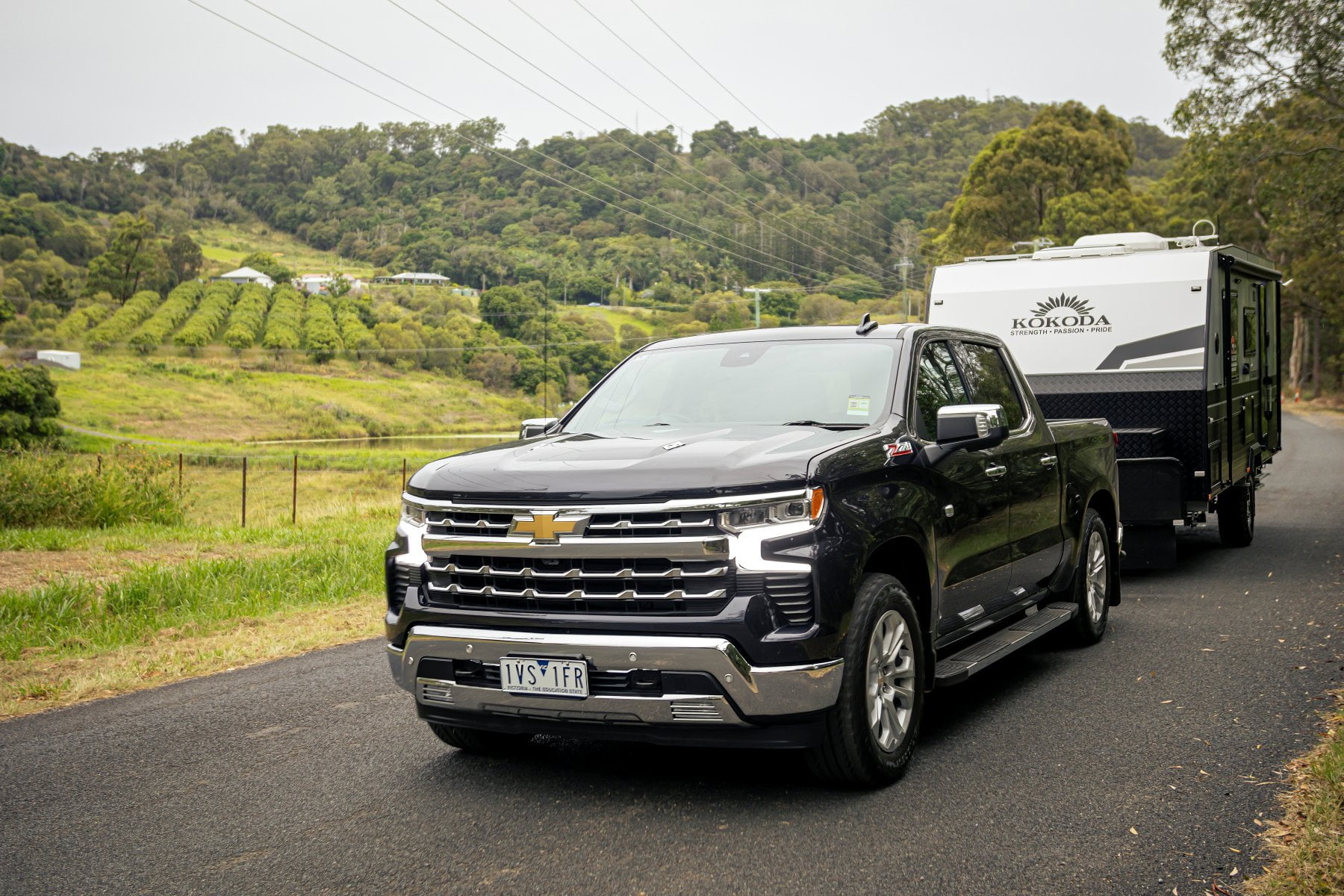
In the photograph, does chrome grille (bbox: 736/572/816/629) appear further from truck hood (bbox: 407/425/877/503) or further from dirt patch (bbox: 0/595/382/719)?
dirt patch (bbox: 0/595/382/719)

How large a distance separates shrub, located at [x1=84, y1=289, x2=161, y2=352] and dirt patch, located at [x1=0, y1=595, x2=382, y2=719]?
315 feet

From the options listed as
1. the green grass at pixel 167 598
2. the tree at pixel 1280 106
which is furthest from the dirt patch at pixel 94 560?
the tree at pixel 1280 106

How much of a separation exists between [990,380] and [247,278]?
117810mm

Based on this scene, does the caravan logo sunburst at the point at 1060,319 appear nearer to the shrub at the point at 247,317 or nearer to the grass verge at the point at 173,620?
the grass verge at the point at 173,620

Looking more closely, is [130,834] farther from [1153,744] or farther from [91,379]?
[91,379]

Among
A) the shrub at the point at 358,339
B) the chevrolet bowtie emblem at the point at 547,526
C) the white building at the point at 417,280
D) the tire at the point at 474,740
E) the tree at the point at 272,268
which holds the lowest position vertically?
the tire at the point at 474,740

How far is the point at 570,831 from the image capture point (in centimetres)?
459

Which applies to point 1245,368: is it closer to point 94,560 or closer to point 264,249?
point 94,560

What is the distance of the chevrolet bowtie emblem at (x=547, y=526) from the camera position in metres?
4.65

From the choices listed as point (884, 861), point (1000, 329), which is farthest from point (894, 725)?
point (1000, 329)

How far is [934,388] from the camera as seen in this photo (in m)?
6.23

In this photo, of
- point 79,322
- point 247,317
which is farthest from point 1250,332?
point 79,322

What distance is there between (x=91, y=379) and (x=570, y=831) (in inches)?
3674

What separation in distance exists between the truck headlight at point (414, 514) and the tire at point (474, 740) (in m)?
0.95
